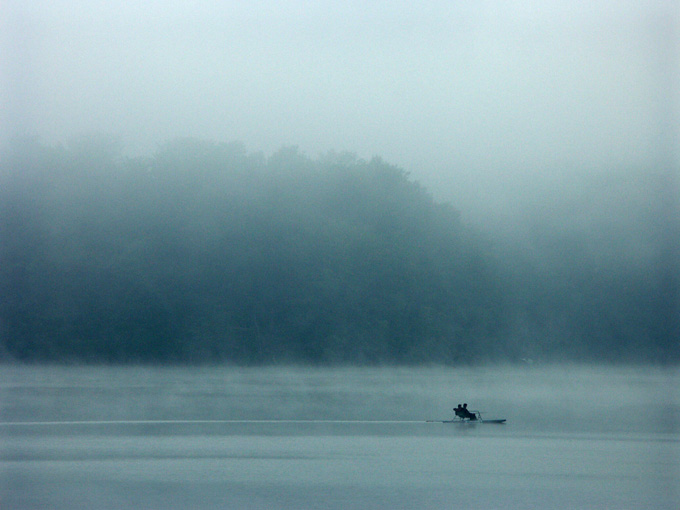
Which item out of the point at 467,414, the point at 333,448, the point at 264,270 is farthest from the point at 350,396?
the point at 264,270

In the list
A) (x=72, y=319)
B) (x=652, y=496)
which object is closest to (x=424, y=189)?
(x=72, y=319)

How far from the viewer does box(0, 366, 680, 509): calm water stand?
532 inches

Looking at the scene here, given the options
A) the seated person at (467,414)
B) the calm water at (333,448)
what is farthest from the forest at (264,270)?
the seated person at (467,414)

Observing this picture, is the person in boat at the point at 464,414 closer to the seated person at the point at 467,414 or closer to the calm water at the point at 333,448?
the seated person at the point at 467,414

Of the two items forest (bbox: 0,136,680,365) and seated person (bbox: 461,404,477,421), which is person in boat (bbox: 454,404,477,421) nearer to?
seated person (bbox: 461,404,477,421)

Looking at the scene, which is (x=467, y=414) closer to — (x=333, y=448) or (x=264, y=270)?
(x=333, y=448)

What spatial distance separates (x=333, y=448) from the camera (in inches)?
750

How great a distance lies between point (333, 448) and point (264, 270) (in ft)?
138

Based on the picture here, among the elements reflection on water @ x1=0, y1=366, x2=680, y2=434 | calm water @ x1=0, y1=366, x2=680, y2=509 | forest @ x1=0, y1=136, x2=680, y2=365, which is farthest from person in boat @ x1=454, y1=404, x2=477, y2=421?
forest @ x1=0, y1=136, x2=680, y2=365

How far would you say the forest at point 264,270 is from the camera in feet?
189

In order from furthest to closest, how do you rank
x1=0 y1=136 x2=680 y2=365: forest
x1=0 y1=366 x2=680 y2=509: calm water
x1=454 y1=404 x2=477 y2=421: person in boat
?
x1=0 y1=136 x2=680 y2=365: forest, x1=454 y1=404 x2=477 y2=421: person in boat, x1=0 y1=366 x2=680 y2=509: calm water

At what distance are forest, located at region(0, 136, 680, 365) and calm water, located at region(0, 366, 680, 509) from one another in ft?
65.5

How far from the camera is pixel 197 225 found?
61281mm

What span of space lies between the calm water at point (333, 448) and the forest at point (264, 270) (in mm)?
19968
